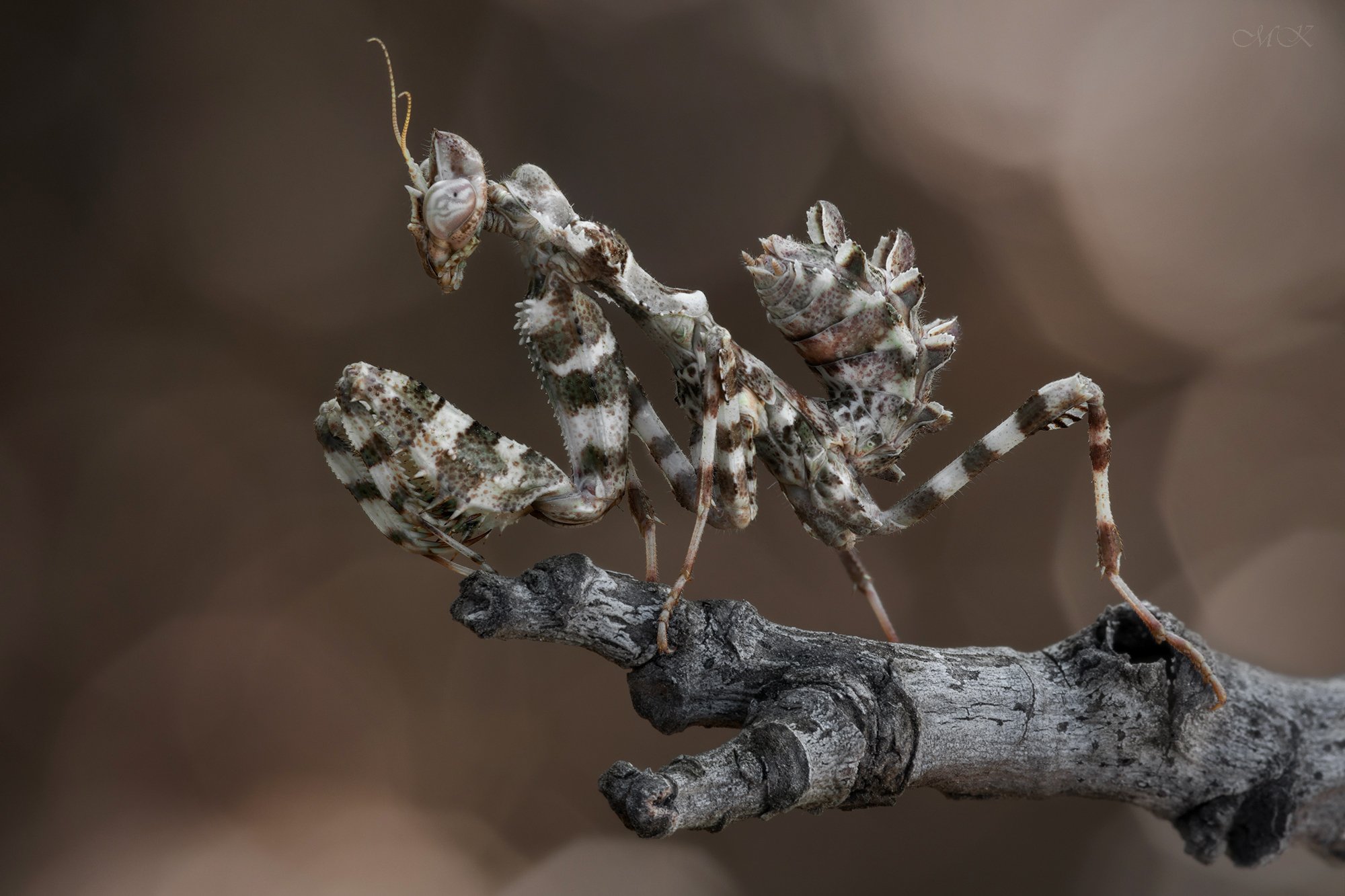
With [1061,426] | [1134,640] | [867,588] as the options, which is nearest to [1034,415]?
[1061,426]

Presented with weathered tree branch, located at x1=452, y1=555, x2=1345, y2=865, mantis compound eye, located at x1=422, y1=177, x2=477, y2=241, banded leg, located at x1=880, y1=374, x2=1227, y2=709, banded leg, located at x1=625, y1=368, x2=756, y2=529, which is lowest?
weathered tree branch, located at x1=452, y1=555, x2=1345, y2=865

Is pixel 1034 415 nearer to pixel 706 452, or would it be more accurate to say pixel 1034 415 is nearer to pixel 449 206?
pixel 706 452

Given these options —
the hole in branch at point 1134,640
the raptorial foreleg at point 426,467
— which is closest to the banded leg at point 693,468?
the raptorial foreleg at point 426,467

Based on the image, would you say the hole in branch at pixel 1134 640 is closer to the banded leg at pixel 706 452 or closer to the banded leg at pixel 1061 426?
the banded leg at pixel 1061 426

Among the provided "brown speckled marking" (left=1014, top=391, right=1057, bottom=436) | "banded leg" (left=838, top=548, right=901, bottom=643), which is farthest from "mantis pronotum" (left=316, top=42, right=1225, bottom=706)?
"banded leg" (left=838, top=548, right=901, bottom=643)

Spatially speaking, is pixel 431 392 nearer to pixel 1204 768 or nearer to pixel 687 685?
pixel 687 685

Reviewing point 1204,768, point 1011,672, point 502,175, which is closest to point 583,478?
point 502,175

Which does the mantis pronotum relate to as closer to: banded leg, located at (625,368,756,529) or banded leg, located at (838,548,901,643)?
banded leg, located at (625,368,756,529)
